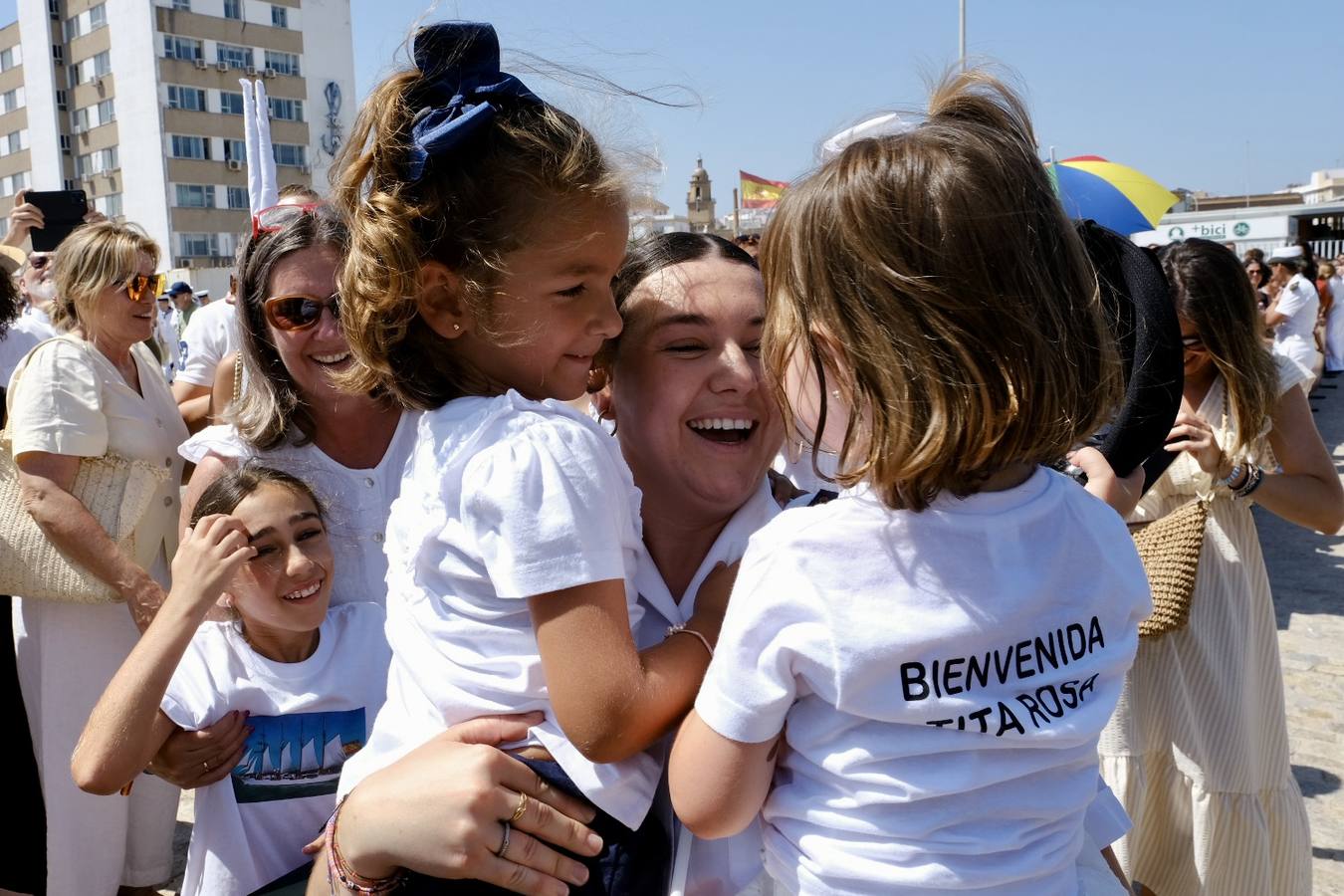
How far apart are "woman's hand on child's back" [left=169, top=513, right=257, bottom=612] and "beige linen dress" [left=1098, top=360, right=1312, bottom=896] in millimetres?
2517

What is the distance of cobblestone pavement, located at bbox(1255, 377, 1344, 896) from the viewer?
4.16m

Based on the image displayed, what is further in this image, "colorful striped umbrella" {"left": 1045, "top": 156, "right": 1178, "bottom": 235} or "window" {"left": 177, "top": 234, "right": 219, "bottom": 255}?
"window" {"left": 177, "top": 234, "right": 219, "bottom": 255}

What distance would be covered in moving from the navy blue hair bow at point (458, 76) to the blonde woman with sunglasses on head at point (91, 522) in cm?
226

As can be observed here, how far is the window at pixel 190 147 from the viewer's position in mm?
51250

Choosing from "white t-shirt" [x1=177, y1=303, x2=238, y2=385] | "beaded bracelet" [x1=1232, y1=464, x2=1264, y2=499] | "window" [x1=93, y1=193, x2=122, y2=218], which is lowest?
"beaded bracelet" [x1=1232, y1=464, x2=1264, y2=499]

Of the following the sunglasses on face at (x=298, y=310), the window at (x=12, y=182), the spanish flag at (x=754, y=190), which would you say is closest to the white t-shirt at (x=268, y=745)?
the sunglasses on face at (x=298, y=310)

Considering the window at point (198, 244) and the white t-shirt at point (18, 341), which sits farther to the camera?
the window at point (198, 244)

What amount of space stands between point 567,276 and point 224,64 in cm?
5908

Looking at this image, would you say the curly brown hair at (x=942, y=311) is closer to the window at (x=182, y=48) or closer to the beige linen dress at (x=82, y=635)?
the beige linen dress at (x=82, y=635)

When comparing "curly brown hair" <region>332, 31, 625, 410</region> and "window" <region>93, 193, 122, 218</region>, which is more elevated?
"window" <region>93, 193, 122, 218</region>

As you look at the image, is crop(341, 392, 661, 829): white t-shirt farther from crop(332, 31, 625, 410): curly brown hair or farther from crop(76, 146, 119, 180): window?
crop(76, 146, 119, 180): window

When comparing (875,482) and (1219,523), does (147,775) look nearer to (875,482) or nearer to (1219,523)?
(875,482)

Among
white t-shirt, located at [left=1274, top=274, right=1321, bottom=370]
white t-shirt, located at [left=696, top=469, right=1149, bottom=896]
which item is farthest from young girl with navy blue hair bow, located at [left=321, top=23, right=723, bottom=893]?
A: white t-shirt, located at [left=1274, top=274, right=1321, bottom=370]

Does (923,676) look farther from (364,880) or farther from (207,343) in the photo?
(207,343)
